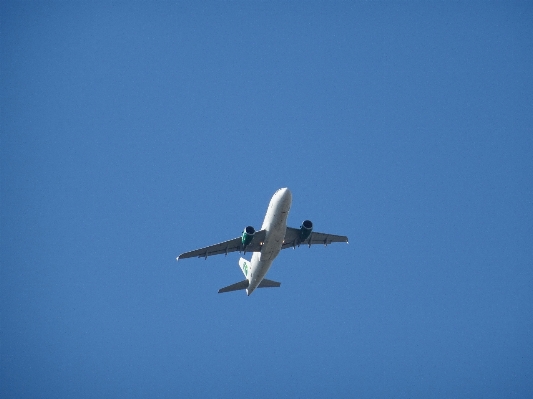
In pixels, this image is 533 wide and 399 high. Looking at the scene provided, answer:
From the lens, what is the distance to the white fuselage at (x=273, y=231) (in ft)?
117

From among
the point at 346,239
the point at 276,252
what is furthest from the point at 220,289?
the point at 346,239

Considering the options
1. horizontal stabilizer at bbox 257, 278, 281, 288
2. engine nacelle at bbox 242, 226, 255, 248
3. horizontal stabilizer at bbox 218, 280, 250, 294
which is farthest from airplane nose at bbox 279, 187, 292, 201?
horizontal stabilizer at bbox 257, 278, 281, 288

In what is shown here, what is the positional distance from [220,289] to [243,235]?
28.5ft

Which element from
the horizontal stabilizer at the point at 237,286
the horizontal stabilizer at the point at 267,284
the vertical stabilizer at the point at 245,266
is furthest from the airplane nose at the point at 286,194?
the horizontal stabilizer at the point at 267,284

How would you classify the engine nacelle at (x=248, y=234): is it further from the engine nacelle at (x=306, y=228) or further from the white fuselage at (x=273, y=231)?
the engine nacelle at (x=306, y=228)

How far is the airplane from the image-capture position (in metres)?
36.3

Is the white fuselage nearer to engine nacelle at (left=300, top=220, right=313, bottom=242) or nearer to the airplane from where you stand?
the airplane

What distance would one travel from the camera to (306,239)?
140 feet

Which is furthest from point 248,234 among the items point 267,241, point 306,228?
point 306,228

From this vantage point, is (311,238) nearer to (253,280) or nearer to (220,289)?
(253,280)

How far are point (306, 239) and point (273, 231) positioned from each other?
6329mm

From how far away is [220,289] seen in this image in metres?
44.8

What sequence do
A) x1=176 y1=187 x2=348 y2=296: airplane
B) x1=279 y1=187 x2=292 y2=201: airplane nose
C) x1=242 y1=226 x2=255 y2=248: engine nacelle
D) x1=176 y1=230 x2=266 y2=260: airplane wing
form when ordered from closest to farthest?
x1=279 y1=187 x2=292 y2=201: airplane nose → x1=176 y1=187 x2=348 y2=296: airplane → x1=242 y1=226 x2=255 y2=248: engine nacelle → x1=176 y1=230 x2=266 y2=260: airplane wing

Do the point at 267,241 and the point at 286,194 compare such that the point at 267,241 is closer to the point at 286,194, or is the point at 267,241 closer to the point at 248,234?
the point at 248,234
